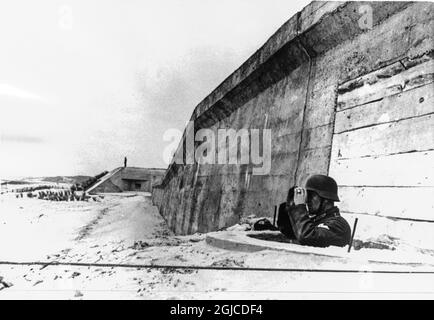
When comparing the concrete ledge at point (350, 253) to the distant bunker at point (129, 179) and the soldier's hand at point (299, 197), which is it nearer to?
the soldier's hand at point (299, 197)

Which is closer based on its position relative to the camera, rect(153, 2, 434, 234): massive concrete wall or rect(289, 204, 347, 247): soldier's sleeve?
rect(289, 204, 347, 247): soldier's sleeve

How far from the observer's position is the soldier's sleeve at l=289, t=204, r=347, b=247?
7.93 feet

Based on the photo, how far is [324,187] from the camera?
2689 mm

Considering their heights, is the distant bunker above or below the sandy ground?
below

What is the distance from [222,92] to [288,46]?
2714mm

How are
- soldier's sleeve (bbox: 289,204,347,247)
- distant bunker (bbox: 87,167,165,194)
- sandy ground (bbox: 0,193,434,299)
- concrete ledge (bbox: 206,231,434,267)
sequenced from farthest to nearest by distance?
distant bunker (bbox: 87,167,165,194) → soldier's sleeve (bbox: 289,204,347,247) → concrete ledge (bbox: 206,231,434,267) → sandy ground (bbox: 0,193,434,299)

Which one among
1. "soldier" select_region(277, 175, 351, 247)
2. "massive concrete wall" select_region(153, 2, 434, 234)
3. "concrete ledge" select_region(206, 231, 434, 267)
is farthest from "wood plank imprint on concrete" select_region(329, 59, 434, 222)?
"soldier" select_region(277, 175, 351, 247)

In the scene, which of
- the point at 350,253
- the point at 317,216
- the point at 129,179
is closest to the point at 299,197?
the point at 317,216

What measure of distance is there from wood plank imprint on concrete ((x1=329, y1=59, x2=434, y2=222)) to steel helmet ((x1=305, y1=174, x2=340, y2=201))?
0.41 m

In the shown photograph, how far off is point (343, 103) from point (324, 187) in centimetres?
113

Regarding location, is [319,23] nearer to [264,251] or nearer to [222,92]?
[264,251]

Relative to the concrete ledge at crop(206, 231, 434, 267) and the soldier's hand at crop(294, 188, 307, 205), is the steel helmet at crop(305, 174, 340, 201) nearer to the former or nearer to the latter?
the soldier's hand at crop(294, 188, 307, 205)

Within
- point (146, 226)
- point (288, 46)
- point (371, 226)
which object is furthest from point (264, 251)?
point (146, 226)
